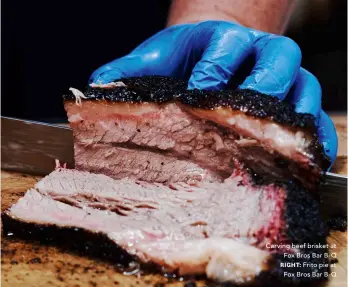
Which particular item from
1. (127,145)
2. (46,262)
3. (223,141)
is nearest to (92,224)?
(46,262)

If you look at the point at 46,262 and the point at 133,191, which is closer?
the point at 46,262

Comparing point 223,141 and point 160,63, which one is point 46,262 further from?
point 160,63

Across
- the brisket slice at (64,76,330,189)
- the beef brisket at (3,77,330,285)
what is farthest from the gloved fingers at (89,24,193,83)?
the beef brisket at (3,77,330,285)

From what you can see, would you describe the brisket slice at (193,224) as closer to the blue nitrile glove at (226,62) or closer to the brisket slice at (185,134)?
the brisket slice at (185,134)

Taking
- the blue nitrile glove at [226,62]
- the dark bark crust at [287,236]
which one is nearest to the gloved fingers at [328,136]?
the blue nitrile glove at [226,62]

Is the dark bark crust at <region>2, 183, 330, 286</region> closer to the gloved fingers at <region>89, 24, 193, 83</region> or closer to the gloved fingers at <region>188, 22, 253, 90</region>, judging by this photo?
the gloved fingers at <region>188, 22, 253, 90</region>

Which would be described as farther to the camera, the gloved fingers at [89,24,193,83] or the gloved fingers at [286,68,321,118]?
the gloved fingers at [89,24,193,83]
